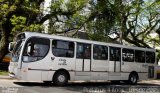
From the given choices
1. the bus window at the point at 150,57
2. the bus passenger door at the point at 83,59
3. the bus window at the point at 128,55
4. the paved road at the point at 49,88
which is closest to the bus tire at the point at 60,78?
the paved road at the point at 49,88

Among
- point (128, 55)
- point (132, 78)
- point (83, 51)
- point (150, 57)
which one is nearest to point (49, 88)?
point (83, 51)

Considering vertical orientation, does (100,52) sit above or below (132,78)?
above

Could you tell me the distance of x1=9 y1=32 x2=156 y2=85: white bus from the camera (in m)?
18.0

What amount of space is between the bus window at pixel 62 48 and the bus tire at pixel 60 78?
3.53 ft

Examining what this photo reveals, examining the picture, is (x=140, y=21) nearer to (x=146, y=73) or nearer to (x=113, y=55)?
(x=146, y=73)

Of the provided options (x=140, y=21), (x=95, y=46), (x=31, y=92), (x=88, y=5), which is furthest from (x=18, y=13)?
(x=140, y=21)

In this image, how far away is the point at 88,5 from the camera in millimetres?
30828

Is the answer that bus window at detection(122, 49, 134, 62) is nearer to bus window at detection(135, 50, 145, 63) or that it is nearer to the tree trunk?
bus window at detection(135, 50, 145, 63)

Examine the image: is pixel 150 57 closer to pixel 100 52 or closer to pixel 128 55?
pixel 128 55

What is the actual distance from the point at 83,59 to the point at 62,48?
1786 millimetres

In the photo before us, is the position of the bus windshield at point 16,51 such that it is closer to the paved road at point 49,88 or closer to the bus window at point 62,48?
the paved road at point 49,88

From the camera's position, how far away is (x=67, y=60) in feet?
64.1

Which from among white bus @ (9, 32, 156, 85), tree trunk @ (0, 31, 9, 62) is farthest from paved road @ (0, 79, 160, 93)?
tree trunk @ (0, 31, 9, 62)

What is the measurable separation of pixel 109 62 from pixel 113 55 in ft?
2.39
